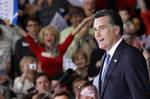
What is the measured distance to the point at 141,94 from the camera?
3.78 metres

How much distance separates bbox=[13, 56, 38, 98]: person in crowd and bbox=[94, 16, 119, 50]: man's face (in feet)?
9.57

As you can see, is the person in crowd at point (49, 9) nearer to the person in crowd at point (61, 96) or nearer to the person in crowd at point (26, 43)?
the person in crowd at point (26, 43)

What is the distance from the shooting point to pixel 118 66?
154 inches

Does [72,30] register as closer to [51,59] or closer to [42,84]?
[51,59]

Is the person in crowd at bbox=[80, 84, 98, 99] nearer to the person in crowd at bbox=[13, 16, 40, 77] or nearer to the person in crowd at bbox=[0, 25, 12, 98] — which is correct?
the person in crowd at bbox=[0, 25, 12, 98]

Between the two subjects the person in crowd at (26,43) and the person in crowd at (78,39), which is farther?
the person in crowd at (26,43)

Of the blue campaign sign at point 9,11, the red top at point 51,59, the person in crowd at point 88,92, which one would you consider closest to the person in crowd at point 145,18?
the red top at point 51,59

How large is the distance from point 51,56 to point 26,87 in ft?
1.64

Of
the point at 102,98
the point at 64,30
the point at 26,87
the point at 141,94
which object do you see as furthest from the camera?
the point at 64,30

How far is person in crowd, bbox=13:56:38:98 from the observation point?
22.4ft

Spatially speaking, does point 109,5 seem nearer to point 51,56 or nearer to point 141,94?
point 51,56

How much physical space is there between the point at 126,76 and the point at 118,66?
4.3 inches

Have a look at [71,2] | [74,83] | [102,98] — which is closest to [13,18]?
[71,2]

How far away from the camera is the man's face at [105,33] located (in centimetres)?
396
